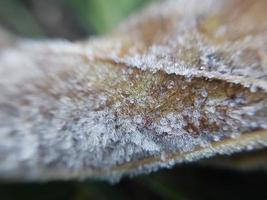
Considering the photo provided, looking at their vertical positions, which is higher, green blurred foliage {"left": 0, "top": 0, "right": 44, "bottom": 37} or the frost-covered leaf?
green blurred foliage {"left": 0, "top": 0, "right": 44, "bottom": 37}

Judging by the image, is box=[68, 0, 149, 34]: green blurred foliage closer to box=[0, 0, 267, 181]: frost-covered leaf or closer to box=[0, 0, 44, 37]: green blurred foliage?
box=[0, 0, 44, 37]: green blurred foliage

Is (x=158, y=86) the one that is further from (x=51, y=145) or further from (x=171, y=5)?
(x=171, y=5)

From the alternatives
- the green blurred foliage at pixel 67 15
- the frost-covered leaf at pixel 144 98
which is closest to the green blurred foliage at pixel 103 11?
the green blurred foliage at pixel 67 15

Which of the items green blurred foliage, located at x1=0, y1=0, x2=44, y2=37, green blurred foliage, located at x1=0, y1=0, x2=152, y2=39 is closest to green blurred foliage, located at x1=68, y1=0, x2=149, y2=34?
green blurred foliage, located at x1=0, y1=0, x2=152, y2=39

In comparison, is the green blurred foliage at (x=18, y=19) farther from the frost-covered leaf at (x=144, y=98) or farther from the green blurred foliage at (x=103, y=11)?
the frost-covered leaf at (x=144, y=98)

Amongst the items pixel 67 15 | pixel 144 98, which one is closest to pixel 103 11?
pixel 67 15

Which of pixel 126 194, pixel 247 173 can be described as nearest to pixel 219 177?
pixel 247 173

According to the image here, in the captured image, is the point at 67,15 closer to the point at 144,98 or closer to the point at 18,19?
the point at 18,19

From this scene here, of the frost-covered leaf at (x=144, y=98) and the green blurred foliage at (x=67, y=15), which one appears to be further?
the green blurred foliage at (x=67, y=15)

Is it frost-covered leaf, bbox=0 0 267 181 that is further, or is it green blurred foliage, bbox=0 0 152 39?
green blurred foliage, bbox=0 0 152 39
